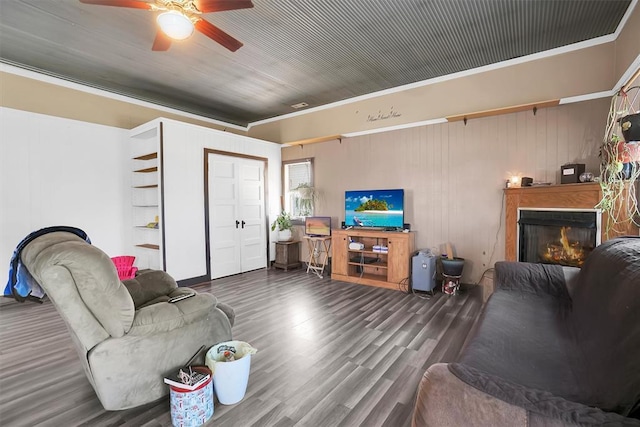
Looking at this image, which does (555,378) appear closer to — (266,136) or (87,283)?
(87,283)

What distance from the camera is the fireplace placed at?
3.30m

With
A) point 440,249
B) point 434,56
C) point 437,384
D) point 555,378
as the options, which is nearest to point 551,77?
point 434,56

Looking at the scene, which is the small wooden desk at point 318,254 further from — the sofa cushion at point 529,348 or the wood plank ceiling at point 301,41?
the sofa cushion at point 529,348

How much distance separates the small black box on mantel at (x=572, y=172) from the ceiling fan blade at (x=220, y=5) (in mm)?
3783

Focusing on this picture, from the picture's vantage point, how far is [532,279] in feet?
8.47

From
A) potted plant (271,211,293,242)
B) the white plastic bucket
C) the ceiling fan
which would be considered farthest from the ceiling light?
potted plant (271,211,293,242)

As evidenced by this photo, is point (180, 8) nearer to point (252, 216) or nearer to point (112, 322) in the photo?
point (112, 322)

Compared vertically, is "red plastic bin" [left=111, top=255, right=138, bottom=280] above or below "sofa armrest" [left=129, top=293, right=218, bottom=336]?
below

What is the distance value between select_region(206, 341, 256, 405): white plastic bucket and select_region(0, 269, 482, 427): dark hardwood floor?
67 mm

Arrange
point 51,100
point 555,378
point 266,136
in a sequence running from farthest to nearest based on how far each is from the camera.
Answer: point 266,136 < point 51,100 < point 555,378

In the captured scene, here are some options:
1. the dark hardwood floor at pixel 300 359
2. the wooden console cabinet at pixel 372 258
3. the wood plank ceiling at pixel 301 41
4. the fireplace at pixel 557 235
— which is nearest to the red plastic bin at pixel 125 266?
the dark hardwood floor at pixel 300 359

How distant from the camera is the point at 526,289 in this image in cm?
259

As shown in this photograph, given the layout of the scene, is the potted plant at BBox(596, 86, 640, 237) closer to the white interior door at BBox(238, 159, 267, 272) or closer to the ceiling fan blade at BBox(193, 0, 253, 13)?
the ceiling fan blade at BBox(193, 0, 253, 13)

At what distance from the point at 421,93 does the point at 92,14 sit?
13.9ft
